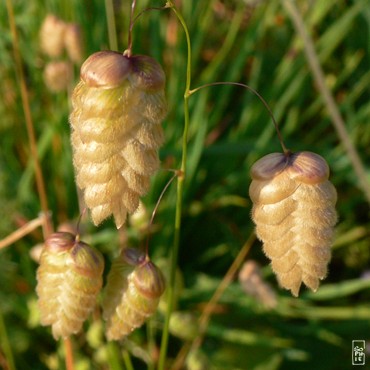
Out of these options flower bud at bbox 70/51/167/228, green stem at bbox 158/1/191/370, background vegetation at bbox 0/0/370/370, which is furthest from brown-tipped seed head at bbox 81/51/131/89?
background vegetation at bbox 0/0/370/370

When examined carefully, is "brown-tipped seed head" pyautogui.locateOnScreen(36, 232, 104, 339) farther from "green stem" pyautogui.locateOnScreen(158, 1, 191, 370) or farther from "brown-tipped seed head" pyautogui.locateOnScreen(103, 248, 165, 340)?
"green stem" pyautogui.locateOnScreen(158, 1, 191, 370)

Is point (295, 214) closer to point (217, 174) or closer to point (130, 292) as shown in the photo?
point (130, 292)

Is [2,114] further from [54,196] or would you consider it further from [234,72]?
[234,72]

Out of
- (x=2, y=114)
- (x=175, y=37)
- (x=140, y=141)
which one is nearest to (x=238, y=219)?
(x=175, y=37)

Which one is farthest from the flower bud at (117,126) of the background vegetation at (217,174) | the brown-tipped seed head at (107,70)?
the background vegetation at (217,174)

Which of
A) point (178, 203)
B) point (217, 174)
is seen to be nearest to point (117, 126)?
point (178, 203)

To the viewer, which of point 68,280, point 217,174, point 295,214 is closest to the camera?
point 295,214

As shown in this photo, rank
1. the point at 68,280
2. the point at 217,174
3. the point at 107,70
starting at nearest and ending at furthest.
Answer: the point at 107,70 < the point at 68,280 < the point at 217,174
